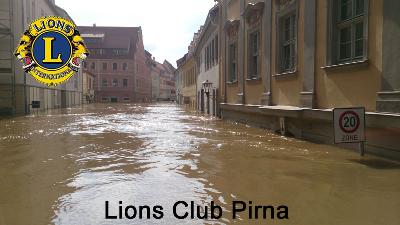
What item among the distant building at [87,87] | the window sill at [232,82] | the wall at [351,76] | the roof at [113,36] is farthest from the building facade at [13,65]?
the roof at [113,36]

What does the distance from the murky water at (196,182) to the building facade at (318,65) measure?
3.34 feet

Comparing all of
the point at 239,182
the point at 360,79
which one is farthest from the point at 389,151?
the point at 239,182

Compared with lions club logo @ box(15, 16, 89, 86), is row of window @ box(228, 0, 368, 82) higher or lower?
lower

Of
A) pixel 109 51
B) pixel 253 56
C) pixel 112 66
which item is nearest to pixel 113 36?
pixel 109 51

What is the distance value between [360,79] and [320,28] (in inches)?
86.0

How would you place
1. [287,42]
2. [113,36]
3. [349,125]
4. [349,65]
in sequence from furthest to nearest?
[113,36] → [287,42] → [349,65] → [349,125]

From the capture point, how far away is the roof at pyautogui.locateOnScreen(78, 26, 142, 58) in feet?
235

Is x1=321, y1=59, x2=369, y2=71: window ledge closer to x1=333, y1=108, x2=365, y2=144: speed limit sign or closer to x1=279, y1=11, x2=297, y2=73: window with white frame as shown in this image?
x1=333, y1=108, x2=365, y2=144: speed limit sign

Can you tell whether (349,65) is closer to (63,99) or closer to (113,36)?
(63,99)

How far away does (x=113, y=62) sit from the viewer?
71625 mm

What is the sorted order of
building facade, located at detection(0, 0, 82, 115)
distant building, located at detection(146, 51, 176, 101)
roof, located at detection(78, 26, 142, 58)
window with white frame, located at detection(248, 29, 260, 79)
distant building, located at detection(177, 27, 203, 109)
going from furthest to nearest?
distant building, located at detection(146, 51, 176, 101) < roof, located at detection(78, 26, 142, 58) < distant building, located at detection(177, 27, 203, 109) < building facade, located at detection(0, 0, 82, 115) < window with white frame, located at detection(248, 29, 260, 79)

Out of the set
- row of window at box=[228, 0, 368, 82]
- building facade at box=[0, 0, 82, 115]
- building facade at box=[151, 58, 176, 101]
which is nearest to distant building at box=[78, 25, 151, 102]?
building facade at box=[151, 58, 176, 101]

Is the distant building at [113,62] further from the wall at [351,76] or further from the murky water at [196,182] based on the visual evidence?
the wall at [351,76]

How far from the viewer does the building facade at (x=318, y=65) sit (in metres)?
7.01
